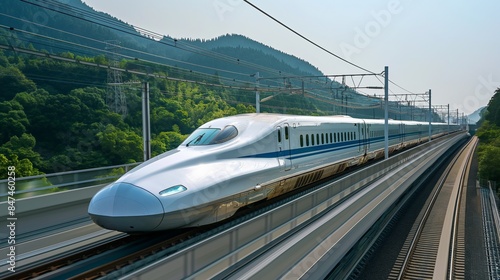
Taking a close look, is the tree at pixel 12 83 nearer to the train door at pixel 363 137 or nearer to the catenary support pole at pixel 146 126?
the catenary support pole at pixel 146 126

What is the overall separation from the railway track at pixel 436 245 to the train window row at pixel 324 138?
4.53 m

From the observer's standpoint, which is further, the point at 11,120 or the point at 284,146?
the point at 11,120

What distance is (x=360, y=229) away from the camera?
952 cm

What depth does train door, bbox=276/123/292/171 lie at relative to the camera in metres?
11.0

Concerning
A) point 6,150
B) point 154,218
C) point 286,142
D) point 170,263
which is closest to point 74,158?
point 6,150

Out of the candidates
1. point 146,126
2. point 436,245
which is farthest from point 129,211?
point 436,245

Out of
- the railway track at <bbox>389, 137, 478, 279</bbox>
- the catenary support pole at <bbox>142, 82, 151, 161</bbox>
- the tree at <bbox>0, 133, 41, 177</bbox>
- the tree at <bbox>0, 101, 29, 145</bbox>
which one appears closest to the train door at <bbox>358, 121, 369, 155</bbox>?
the railway track at <bbox>389, 137, 478, 279</bbox>

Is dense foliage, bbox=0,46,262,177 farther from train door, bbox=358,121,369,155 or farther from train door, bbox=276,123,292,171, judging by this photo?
train door, bbox=276,123,292,171

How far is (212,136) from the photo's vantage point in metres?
9.84

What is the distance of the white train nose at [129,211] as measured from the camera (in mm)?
6805

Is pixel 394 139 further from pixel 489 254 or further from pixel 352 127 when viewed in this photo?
pixel 489 254

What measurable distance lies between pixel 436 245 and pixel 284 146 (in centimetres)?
633

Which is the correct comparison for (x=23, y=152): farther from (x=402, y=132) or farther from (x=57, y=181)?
(x=402, y=132)

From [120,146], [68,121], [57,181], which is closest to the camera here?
[57,181]
